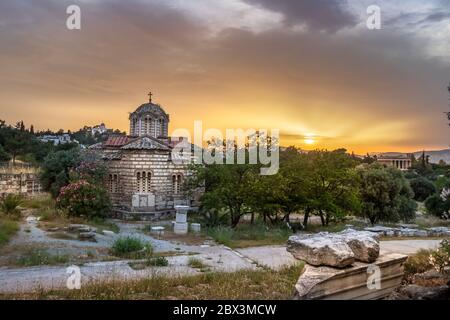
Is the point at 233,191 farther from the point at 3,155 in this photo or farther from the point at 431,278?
the point at 3,155

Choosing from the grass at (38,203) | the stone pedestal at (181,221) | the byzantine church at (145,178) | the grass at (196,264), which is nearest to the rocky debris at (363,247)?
the grass at (196,264)

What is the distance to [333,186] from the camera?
17531mm

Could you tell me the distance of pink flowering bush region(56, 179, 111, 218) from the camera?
18609 mm

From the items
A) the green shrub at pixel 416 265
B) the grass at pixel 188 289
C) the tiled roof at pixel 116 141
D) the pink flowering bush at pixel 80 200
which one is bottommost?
the grass at pixel 188 289

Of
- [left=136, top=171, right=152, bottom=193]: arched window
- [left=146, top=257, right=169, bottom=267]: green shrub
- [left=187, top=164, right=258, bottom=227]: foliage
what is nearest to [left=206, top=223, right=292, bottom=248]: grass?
[left=187, top=164, right=258, bottom=227]: foliage

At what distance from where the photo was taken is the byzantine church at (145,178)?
2406cm

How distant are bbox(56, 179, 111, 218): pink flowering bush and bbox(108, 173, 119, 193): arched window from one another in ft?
19.4

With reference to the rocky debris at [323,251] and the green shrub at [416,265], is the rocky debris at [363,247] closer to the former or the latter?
the rocky debris at [323,251]

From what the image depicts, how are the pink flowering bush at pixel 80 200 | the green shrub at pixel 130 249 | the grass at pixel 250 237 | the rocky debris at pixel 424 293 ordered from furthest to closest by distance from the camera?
the pink flowering bush at pixel 80 200 → the grass at pixel 250 237 → the green shrub at pixel 130 249 → the rocky debris at pixel 424 293

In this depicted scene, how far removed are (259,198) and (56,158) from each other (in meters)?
15.5

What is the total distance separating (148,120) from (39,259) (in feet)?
68.2

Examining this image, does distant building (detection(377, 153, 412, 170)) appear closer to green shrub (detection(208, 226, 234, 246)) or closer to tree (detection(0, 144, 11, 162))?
tree (detection(0, 144, 11, 162))
